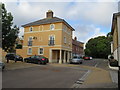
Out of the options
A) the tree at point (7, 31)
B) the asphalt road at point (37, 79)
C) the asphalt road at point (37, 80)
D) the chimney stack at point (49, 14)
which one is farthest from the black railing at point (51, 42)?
the asphalt road at point (37, 80)

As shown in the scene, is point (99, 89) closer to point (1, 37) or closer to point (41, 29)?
point (1, 37)

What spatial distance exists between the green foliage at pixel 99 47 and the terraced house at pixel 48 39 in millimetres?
25414

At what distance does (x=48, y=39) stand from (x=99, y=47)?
98.5ft

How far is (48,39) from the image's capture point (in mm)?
24297

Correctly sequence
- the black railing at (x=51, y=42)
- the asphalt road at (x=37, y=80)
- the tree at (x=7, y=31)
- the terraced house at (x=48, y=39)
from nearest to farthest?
1. the asphalt road at (x=37, y=80)
2. the tree at (x=7, y=31)
3. the terraced house at (x=48, y=39)
4. the black railing at (x=51, y=42)

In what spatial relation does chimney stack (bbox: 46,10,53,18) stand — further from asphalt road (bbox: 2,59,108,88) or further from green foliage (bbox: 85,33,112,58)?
green foliage (bbox: 85,33,112,58)

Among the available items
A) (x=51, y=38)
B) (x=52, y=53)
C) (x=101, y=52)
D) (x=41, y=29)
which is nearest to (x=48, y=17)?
(x=41, y=29)

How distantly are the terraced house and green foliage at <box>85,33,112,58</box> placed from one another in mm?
25414

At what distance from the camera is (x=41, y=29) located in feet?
83.1

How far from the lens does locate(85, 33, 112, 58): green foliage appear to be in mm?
47469

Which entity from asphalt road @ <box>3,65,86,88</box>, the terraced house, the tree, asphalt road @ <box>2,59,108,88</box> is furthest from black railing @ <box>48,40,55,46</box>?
asphalt road @ <box>3,65,86,88</box>

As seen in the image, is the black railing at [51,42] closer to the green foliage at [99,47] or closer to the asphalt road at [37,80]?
the asphalt road at [37,80]

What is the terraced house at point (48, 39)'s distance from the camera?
23.3 meters

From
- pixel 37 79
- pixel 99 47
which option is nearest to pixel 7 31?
pixel 37 79
